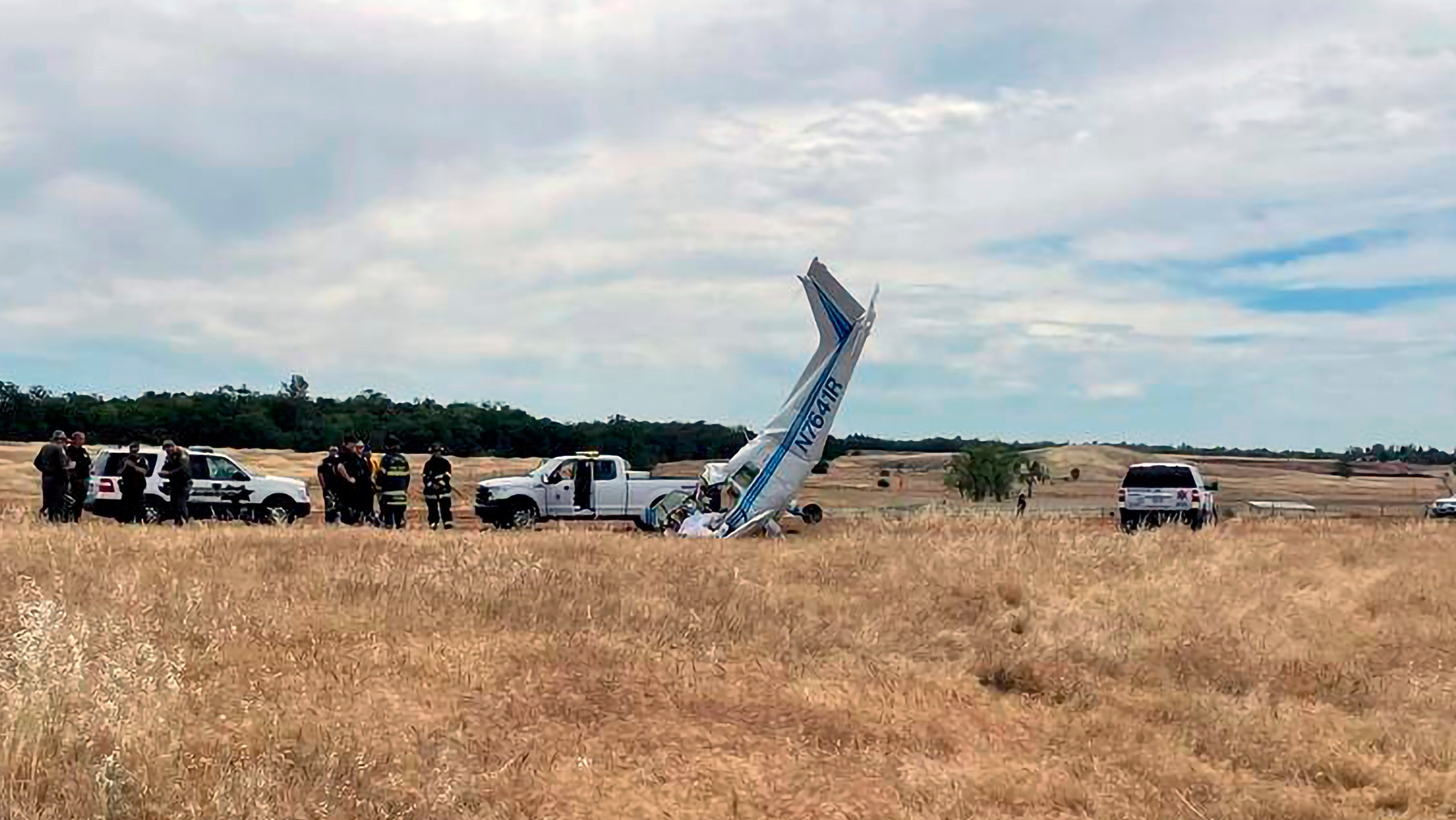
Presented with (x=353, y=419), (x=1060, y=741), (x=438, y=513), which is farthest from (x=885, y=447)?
(x=1060, y=741)

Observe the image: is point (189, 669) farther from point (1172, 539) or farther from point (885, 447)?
point (885, 447)

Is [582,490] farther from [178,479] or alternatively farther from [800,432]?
[178,479]

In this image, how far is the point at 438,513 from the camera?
80.6 ft

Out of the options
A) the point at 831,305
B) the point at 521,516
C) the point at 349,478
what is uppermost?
the point at 831,305

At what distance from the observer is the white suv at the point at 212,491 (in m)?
24.9

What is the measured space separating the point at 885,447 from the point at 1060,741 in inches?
6477

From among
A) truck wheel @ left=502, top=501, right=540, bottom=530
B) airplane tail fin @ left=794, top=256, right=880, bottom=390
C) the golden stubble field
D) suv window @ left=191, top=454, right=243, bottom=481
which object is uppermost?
airplane tail fin @ left=794, top=256, right=880, bottom=390

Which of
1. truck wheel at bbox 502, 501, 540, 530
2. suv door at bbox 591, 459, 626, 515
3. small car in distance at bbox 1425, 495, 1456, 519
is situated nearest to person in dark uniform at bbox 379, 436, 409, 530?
truck wheel at bbox 502, 501, 540, 530

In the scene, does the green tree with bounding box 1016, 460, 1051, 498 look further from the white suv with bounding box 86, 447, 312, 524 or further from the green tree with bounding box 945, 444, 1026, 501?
the white suv with bounding box 86, 447, 312, 524

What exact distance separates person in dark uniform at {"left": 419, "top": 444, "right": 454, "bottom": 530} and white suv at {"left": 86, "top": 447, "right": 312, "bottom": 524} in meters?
2.92

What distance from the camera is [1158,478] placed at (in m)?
31.6

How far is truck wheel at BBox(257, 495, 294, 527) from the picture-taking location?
26.0 metres

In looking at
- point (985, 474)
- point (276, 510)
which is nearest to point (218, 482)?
point (276, 510)

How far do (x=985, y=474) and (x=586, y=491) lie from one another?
121 feet
